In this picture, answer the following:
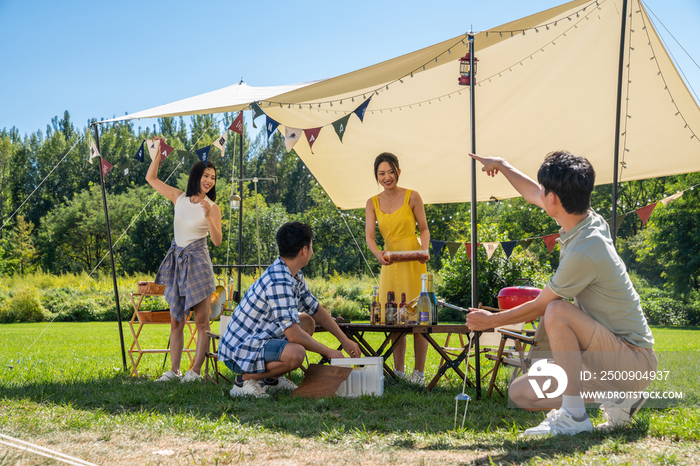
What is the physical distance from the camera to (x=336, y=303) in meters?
12.8

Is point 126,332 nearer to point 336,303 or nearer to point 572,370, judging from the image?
point 336,303

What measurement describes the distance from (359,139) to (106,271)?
21332mm

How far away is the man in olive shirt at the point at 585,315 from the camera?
1895mm

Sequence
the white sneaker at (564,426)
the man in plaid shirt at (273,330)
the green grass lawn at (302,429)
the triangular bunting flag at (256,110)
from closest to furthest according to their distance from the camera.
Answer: the green grass lawn at (302,429)
the white sneaker at (564,426)
the man in plaid shirt at (273,330)
the triangular bunting flag at (256,110)

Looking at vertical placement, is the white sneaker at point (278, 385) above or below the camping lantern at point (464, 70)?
below

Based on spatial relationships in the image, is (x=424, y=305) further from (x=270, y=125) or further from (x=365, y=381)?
(x=270, y=125)

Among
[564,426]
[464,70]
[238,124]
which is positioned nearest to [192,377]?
[238,124]

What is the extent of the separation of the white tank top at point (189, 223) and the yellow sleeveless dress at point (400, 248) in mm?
1240

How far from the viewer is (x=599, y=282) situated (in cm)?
192

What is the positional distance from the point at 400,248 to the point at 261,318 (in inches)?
48.3

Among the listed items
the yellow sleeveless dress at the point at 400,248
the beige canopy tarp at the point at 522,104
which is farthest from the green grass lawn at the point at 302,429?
the beige canopy tarp at the point at 522,104

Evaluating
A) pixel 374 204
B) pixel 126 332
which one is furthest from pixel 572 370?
pixel 126 332

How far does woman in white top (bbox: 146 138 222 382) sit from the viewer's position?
3662mm

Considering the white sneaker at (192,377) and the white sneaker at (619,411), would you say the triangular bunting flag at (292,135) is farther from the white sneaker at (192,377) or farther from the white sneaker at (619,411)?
the white sneaker at (619,411)
